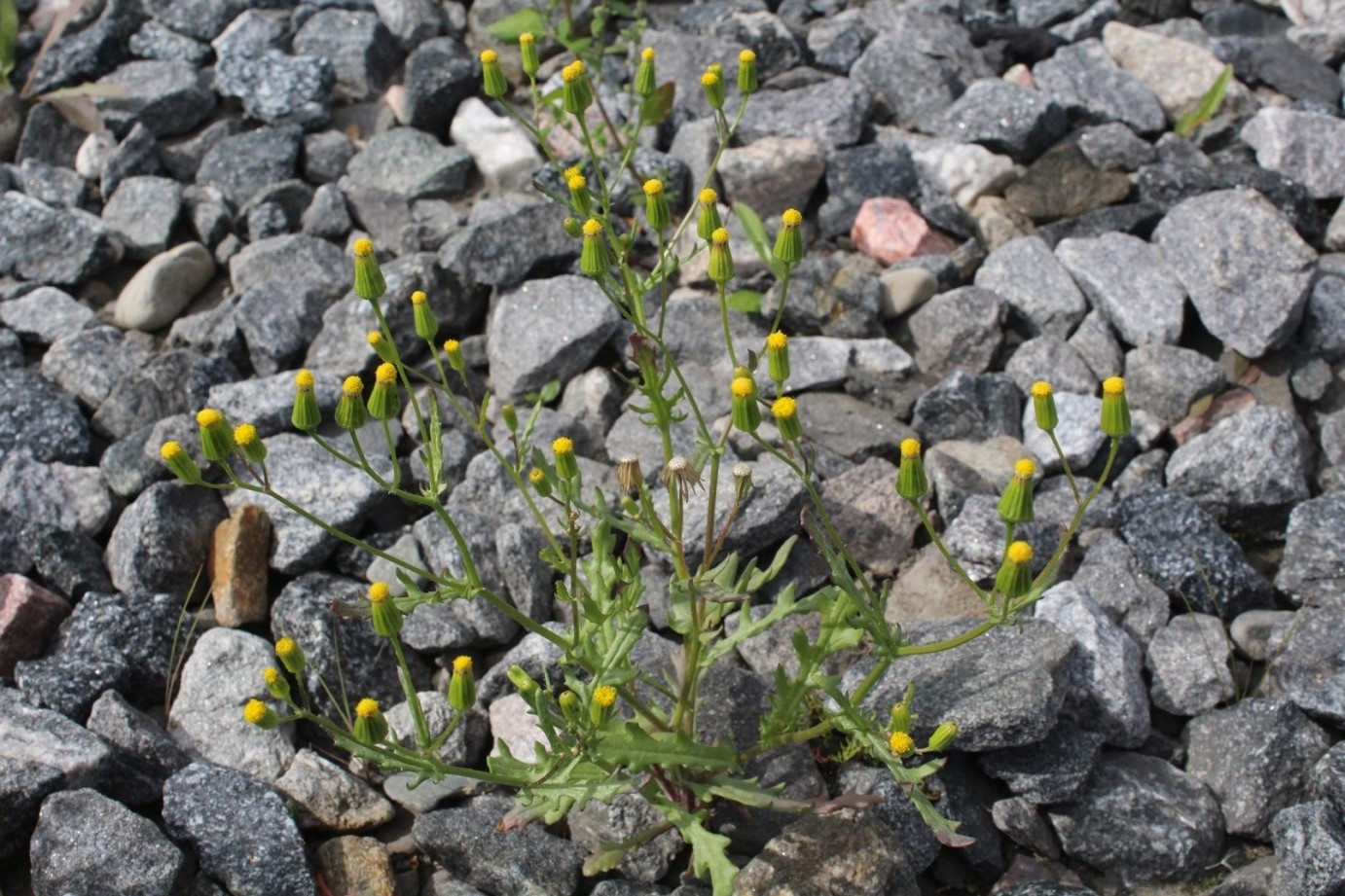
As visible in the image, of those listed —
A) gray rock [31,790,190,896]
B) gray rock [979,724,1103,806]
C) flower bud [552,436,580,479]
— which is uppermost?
flower bud [552,436,580,479]

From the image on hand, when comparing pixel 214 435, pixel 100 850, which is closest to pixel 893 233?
pixel 214 435

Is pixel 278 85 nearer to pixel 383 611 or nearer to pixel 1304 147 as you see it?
pixel 383 611

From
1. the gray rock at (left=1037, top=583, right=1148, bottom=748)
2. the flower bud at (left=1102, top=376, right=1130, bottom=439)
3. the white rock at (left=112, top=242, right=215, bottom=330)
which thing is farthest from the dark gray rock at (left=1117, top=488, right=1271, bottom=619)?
the white rock at (left=112, top=242, right=215, bottom=330)

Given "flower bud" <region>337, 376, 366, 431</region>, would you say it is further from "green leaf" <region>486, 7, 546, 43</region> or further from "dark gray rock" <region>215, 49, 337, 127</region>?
"dark gray rock" <region>215, 49, 337, 127</region>

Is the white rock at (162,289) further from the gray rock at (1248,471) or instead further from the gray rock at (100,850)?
the gray rock at (1248,471)

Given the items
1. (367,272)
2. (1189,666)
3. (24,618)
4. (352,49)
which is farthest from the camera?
(352,49)

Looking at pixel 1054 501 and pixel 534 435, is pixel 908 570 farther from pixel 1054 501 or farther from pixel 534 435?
pixel 534 435

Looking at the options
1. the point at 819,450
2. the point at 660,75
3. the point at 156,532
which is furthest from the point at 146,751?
the point at 660,75
